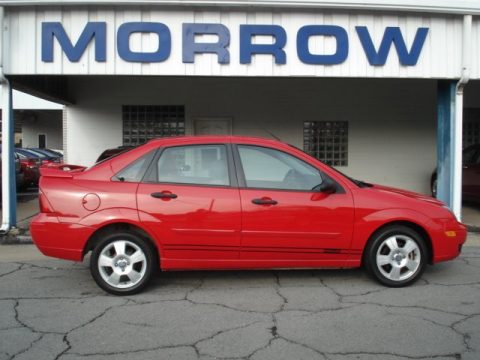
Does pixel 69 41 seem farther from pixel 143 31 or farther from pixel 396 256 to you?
pixel 396 256

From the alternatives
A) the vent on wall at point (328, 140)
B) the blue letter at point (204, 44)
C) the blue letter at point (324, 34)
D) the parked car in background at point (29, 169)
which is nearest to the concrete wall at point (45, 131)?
the parked car in background at point (29, 169)

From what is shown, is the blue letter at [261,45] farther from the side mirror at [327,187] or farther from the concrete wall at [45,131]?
the concrete wall at [45,131]

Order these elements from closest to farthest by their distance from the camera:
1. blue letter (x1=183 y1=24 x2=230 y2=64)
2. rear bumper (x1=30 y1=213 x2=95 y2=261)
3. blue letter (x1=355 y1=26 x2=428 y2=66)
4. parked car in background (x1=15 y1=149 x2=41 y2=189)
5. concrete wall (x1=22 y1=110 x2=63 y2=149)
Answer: rear bumper (x1=30 y1=213 x2=95 y2=261) < blue letter (x1=183 y1=24 x2=230 y2=64) < blue letter (x1=355 y1=26 x2=428 y2=66) < parked car in background (x1=15 y1=149 x2=41 y2=189) < concrete wall (x1=22 y1=110 x2=63 y2=149)

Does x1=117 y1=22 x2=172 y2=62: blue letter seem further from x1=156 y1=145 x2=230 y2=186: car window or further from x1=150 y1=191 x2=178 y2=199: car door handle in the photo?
x1=150 y1=191 x2=178 y2=199: car door handle

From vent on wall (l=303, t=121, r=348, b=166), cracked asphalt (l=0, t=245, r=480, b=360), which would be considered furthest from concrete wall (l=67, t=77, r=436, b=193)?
cracked asphalt (l=0, t=245, r=480, b=360)

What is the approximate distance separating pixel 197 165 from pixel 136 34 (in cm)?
375

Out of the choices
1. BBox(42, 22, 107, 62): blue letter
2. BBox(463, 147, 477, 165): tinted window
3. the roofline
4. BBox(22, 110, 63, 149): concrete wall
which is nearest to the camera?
the roofline

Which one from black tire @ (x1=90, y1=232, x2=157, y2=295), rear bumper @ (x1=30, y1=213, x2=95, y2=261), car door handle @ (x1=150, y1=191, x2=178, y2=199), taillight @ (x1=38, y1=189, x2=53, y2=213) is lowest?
black tire @ (x1=90, y1=232, x2=157, y2=295)

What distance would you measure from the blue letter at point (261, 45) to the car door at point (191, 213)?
3518 mm

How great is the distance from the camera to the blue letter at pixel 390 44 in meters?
8.28

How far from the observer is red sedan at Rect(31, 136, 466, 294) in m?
5.01

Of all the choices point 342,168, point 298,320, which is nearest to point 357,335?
point 298,320

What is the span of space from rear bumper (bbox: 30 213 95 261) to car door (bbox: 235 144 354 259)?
5.26 feet

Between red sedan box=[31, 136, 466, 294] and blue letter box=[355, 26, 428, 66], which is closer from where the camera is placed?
red sedan box=[31, 136, 466, 294]
